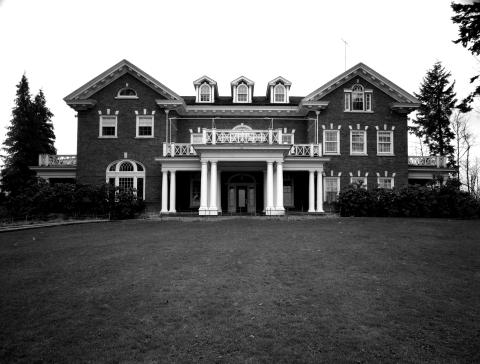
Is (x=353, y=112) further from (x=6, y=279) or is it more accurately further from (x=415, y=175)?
(x=6, y=279)

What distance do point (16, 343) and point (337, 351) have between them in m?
4.79

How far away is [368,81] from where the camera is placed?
26.3 m

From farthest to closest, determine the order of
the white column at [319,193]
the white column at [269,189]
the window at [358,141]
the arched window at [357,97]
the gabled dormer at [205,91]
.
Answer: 1. the gabled dormer at [205,91]
2. the arched window at [357,97]
3. the window at [358,141]
4. the white column at [319,193]
5. the white column at [269,189]

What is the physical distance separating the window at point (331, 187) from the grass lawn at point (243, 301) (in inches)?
537

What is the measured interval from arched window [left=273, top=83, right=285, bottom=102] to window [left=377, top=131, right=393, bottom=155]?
8468 mm

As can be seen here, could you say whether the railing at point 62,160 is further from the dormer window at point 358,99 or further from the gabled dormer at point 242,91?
the dormer window at point 358,99

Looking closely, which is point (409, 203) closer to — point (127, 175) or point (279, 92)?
point (279, 92)

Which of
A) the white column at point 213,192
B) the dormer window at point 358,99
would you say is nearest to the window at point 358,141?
the dormer window at point 358,99

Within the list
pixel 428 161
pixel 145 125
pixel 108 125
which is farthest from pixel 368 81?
pixel 108 125

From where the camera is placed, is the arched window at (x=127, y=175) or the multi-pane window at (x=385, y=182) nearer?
the arched window at (x=127, y=175)

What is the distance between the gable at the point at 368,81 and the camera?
25781 mm

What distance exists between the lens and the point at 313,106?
25.9 metres

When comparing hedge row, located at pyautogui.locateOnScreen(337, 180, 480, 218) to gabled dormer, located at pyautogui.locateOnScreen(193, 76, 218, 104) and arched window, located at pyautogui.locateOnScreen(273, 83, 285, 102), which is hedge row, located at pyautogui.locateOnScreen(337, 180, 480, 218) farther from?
Answer: gabled dormer, located at pyautogui.locateOnScreen(193, 76, 218, 104)

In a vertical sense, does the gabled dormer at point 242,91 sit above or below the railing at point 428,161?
above
